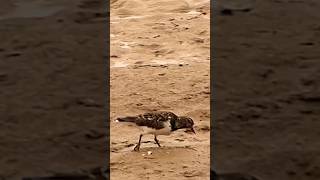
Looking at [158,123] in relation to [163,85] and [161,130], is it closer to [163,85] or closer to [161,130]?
[161,130]

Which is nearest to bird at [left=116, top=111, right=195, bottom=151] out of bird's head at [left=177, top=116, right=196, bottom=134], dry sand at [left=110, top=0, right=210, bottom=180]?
bird's head at [left=177, top=116, right=196, bottom=134]

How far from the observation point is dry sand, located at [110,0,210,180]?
239 inches

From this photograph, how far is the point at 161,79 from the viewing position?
7.69 m

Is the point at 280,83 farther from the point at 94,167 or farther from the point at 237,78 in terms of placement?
the point at 94,167

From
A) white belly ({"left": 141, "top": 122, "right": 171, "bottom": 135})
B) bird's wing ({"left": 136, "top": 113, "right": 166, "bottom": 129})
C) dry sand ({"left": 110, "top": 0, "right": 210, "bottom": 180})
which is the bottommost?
dry sand ({"left": 110, "top": 0, "right": 210, "bottom": 180})

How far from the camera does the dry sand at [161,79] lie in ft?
19.9

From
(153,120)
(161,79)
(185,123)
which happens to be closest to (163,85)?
(161,79)

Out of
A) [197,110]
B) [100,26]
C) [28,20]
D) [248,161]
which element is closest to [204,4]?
[100,26]

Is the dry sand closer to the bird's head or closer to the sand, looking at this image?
the sand

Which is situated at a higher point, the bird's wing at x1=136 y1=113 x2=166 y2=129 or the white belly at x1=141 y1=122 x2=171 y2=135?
the bird's wing at x1=136 y1=113 x2=166 y2=129

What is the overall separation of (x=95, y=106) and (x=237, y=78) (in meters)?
1.34

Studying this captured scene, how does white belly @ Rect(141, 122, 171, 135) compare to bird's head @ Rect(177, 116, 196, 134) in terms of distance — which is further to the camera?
bird's head @ Rect(177, 116, 196, 134)

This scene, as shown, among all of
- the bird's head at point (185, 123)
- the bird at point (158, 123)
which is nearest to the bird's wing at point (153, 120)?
the bird at point (158, 123)

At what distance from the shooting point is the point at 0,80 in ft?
25.2
